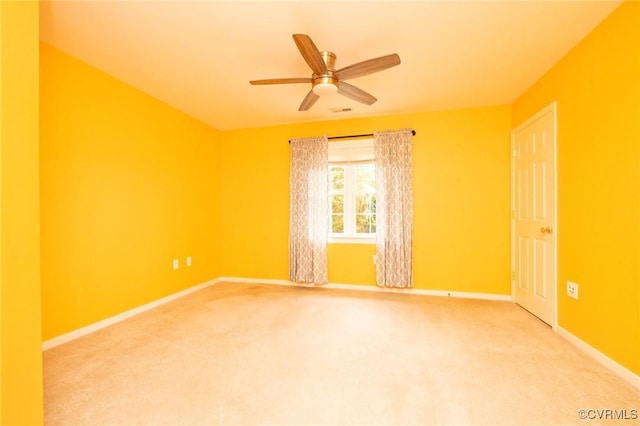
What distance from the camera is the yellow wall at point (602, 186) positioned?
1.79m

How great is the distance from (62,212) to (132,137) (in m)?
1.08

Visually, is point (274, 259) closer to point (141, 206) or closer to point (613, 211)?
point (141, 206)

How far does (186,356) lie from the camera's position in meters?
2.13

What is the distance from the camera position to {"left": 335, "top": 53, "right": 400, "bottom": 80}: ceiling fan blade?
1.92 meters

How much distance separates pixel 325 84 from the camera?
2203 mm

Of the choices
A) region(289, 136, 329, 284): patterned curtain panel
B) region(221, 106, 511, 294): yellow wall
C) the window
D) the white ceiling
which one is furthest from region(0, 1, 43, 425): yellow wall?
the window

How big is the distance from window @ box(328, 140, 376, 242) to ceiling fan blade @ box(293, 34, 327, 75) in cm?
203

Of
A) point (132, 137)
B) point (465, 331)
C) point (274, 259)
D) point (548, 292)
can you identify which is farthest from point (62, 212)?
point (548, 292)

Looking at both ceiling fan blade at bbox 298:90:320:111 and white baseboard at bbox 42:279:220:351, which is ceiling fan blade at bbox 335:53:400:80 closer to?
ceiling fan blade at bbox 298:90:320:111

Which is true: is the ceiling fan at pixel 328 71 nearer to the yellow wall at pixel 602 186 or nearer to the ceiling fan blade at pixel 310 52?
the ceiling fan blade at pixel 310 52

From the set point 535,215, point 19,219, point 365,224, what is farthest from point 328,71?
point 535,215

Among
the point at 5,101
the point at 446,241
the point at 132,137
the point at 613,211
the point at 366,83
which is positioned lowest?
the point at 446,241

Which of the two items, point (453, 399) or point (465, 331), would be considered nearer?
point (453, 399)

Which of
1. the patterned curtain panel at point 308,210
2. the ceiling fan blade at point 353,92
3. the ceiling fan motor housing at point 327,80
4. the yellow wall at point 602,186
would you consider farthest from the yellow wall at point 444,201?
the ceiling fan motor housing at point 327,80
